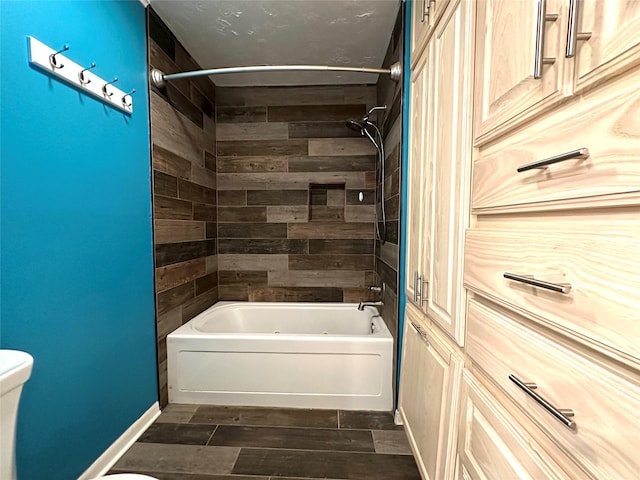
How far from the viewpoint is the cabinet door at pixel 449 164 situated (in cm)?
110

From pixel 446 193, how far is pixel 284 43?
1776 millimetres

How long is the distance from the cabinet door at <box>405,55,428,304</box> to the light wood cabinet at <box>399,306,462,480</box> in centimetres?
19

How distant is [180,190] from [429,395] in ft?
6.66

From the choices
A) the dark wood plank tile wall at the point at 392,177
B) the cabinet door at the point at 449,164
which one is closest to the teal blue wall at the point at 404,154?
the dark wood plank tile wall at the point at 392,177

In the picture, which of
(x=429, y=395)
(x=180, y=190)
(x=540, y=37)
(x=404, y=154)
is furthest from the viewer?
(x=180, y=190)

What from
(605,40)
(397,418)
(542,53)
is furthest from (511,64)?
(397,418)

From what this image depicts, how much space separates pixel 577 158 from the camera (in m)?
0.60

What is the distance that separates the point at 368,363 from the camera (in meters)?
2.12

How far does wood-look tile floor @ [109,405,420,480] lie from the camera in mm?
1602

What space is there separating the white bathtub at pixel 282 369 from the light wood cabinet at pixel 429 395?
281 mm

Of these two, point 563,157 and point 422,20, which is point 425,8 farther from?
point 563,157

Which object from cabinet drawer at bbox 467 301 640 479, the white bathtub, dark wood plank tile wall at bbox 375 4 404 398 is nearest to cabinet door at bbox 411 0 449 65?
dark wood plank tile wall at bbox 375 4 404 398

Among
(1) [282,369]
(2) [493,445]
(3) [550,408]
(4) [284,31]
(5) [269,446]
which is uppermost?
(4) [284,31]

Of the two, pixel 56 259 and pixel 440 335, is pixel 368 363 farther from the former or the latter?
pixel 56 259
